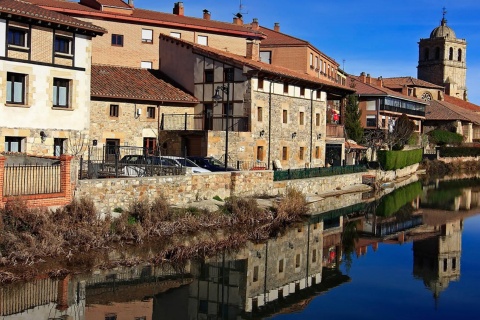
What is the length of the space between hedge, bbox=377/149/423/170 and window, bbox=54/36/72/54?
29.3m

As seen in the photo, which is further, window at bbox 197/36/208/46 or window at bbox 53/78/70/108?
window at bbox 197/36/208/46

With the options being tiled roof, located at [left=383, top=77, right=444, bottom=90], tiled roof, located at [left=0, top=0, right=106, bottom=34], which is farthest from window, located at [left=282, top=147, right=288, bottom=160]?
tiled roof, located at [left=383, top=77, right=444, bottom=90]

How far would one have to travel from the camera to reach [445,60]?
114m

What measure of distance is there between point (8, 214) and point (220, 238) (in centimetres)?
729

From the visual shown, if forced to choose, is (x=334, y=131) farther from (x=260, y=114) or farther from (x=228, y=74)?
(x=228, y=74)

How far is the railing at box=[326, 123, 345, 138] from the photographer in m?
Result: 43.9

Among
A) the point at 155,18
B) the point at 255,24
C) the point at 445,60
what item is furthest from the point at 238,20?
the point at 445,60

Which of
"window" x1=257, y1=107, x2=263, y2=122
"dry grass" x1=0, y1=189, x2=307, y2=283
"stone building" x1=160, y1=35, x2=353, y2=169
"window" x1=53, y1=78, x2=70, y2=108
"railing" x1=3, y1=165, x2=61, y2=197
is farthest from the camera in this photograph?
"window" x1=257, y1=107, x2=263, y2=122

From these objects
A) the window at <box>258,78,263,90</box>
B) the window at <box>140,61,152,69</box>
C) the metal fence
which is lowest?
the metal fence

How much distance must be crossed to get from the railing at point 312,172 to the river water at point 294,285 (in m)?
4.61

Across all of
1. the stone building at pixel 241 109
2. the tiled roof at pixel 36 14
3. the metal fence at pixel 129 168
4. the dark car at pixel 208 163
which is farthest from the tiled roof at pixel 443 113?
Answer: the tiled roof at pixel 36 14

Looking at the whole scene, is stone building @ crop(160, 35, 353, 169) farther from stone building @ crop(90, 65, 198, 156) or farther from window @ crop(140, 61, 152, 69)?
window @ crop(140, 61, 152, 69)

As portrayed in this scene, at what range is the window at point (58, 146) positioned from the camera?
84.4 feet

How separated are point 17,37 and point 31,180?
8.13 meters
